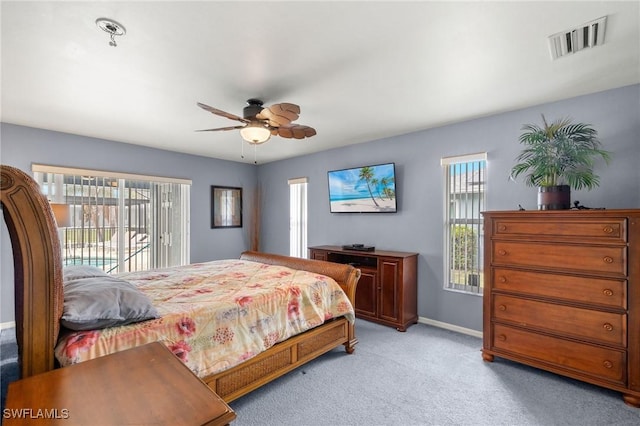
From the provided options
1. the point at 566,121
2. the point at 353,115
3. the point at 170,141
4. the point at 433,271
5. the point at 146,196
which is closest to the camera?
the point at 566,121

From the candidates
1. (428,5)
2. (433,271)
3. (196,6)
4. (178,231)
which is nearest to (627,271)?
(433,271)

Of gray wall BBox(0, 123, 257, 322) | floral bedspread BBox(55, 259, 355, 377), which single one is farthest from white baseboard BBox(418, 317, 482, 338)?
gray wall BBox(0, 123, 257, 322)

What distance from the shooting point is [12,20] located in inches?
66.9

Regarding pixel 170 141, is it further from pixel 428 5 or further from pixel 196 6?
pixel 428 5

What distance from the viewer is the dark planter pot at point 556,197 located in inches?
97.3

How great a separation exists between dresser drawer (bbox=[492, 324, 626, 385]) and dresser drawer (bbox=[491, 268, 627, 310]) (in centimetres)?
35

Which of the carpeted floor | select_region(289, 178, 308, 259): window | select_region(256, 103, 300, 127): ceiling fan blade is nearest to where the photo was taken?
the carpeted floor

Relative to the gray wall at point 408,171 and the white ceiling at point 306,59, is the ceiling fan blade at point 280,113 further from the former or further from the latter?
the gray wall at point 408,171

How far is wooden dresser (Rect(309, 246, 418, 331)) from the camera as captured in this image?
11.9ft

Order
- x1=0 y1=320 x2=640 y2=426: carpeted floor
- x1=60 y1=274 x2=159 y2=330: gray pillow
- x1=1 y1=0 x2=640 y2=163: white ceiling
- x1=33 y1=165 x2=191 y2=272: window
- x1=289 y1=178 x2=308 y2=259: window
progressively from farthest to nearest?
x1=289 y1=178 x2=308 y2=259: window, x1=33 y1=165 x2=191 y2=272: window, x1=0 y1=320 x2=640 y2=426: carpeted floor, x1=1 y1=0 x2=640 y2=163: white ceiling, x1=60 y1=274 x2=159 y2=330: gray pillow

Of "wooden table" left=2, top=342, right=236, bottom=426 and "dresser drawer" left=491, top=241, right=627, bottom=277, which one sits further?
"dresser drawer" left=491, top=241, right=627, bottom=277

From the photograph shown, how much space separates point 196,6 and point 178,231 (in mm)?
4287

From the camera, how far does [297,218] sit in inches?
224

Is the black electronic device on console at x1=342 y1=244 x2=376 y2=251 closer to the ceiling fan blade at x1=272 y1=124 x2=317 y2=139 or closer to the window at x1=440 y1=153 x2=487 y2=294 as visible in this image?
the window at x1=440 y1=153 x2=487 y2=294
